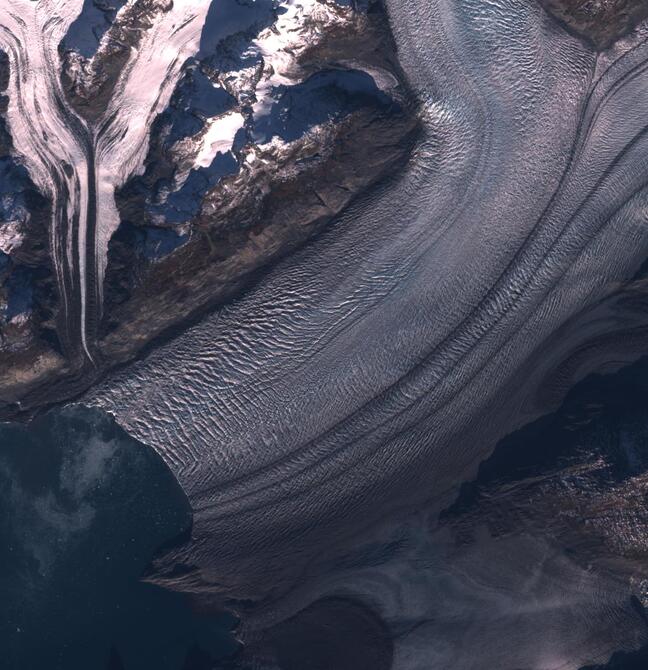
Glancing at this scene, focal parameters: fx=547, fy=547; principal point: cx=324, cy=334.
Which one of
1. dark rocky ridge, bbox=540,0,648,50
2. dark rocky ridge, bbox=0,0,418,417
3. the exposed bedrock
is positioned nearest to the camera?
dark rocky ridge, bbox=0,0,418,417

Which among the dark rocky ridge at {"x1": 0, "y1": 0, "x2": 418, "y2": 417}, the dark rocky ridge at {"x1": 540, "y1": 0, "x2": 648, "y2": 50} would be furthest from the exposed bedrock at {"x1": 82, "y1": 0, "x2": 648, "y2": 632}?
the dark rocky ridge at {"x1": 540, "y1": 0, "x2": 648, "y2": 50}

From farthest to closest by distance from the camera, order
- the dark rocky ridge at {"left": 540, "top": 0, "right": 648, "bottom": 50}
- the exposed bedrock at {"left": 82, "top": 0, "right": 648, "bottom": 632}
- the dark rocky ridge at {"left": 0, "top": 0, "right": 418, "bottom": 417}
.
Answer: the dark rocky ridge at {"left": 540, "top": 0, "right": 648, "bottom": 50}, the exposed bedrock at {"left": 82, "top": 0, "right": 648, "bottom": 632}, the dark rocky ridge at {"left": 0, "top": 0, "right": 418, "bottom": 417}

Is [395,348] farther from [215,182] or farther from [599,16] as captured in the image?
[599,16]

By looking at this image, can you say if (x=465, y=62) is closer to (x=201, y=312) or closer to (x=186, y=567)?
(x=201, y=312)

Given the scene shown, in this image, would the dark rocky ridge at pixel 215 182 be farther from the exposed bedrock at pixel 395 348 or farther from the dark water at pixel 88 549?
the dark water at pixel 88 549

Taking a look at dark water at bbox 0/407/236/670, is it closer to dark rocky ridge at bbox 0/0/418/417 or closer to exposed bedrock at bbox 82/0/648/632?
exposed bedrock at bbox 82/0/648/632

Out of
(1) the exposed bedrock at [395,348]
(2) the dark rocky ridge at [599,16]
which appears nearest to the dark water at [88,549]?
(1) the exposed bedrock at [395,348]

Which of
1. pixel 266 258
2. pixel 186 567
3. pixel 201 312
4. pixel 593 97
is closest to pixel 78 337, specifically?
pixel 201 312
